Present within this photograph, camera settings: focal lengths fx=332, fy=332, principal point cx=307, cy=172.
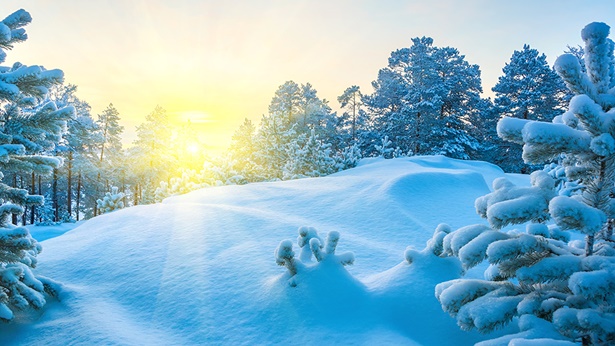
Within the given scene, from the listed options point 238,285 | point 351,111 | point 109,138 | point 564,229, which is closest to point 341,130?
point 351,111

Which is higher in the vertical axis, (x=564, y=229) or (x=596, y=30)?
(x=596, y=30)

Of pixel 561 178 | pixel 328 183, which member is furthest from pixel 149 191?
pixel 561 178

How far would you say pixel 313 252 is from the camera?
372 cm

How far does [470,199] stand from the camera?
355 inches

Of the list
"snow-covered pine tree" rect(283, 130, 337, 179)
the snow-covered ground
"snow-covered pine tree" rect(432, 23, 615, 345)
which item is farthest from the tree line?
"snow-covered pine tree" rect(432, 23, 615, 345)

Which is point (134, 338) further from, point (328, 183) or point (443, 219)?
point (328, 183)

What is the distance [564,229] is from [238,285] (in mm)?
3333

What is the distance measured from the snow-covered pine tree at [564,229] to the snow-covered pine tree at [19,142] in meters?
4.30

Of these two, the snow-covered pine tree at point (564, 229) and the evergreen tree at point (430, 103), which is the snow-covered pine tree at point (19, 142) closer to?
the snow-covered pine tree at point (564, 229)

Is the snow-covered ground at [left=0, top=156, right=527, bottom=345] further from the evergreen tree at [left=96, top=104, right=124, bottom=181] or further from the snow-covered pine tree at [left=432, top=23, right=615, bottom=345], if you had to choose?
the evergreen tree at [left=96, top=104, right=124, bottom=181]

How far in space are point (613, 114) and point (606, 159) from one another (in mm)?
274

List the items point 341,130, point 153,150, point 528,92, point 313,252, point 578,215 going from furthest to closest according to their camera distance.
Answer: point 341,130
point 153,150
point 528,92
point 313,252
point 578,215

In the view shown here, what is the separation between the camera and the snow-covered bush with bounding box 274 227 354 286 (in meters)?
3.60

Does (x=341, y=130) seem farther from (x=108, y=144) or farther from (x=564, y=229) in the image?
(x=564, y=229)
